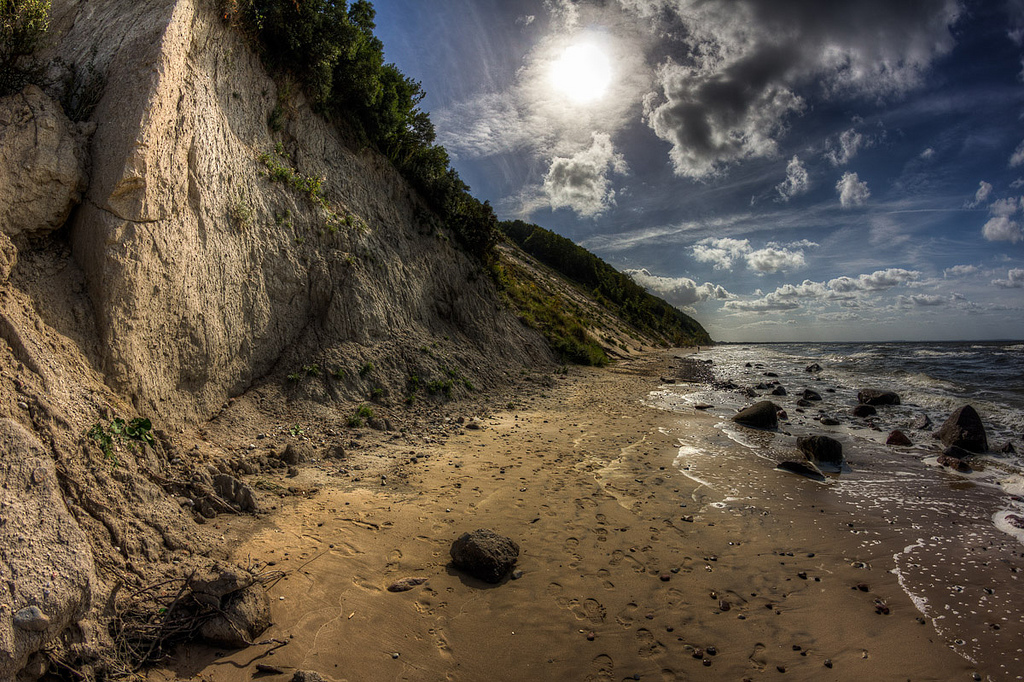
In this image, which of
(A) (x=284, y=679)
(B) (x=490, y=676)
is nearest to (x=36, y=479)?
(A) (x=284, y=679)

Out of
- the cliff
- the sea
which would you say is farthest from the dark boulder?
the cliff

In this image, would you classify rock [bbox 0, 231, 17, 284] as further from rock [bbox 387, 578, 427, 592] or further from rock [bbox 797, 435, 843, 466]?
rock [bbox 797, 435, 843, 466]

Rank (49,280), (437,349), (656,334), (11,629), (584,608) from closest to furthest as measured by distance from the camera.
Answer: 1. (11,629)
2. (584,608)
3. (49,280)
4. (437,349)
5. (656,334)

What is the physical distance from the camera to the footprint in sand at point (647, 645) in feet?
13.8

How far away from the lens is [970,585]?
5.25 metres

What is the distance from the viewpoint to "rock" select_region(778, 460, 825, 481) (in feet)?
29.3

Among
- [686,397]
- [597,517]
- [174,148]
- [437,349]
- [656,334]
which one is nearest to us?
[597,517]

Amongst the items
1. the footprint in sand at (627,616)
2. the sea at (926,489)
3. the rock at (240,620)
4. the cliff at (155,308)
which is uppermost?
the cliff at (155,308)

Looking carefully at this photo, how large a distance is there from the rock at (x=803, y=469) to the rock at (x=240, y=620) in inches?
386

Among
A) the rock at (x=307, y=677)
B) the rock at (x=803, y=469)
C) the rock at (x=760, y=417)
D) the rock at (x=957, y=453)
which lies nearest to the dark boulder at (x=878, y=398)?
the rock at (x=957, y=453)

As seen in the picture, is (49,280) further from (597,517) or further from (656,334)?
(656,334)

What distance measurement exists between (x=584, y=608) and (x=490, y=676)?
1.33 meters

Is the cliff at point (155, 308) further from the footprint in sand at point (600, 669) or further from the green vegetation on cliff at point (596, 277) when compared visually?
the green vegetation on cliff at point (596, 277)

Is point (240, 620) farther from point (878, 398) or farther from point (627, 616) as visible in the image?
point (878, 398)
